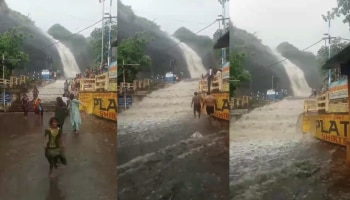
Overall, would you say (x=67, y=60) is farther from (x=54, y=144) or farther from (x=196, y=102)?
(x=196, y=102)

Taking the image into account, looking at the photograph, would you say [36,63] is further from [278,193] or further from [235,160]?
[278,193]

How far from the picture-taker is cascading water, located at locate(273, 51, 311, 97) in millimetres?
3842

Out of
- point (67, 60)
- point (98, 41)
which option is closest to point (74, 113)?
point (67, 60)

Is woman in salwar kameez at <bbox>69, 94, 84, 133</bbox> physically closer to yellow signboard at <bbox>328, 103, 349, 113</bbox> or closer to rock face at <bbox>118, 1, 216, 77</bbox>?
rock face at <bbox>118, 1, 216, 77</bbox>

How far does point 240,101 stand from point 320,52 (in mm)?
832

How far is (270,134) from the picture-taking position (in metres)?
3.82

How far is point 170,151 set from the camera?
12.8 ft

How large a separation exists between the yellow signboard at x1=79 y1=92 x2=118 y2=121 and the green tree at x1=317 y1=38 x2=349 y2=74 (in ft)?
6.15

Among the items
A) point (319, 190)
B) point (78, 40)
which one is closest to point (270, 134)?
point (319, 190)

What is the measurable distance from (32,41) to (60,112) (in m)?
0.68

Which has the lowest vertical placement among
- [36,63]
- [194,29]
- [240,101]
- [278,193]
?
[278,193]

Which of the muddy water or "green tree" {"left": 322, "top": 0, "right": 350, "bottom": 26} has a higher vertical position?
"green tree" {"left": 322, "top": 0, "right": 350, "bottom": 26}

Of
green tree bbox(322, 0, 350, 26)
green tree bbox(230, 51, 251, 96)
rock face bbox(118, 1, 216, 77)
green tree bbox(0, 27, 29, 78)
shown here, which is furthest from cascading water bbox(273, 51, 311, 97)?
green tree bbox(0, 27, 29, 78)

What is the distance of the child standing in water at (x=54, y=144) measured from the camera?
3602 millimetres
